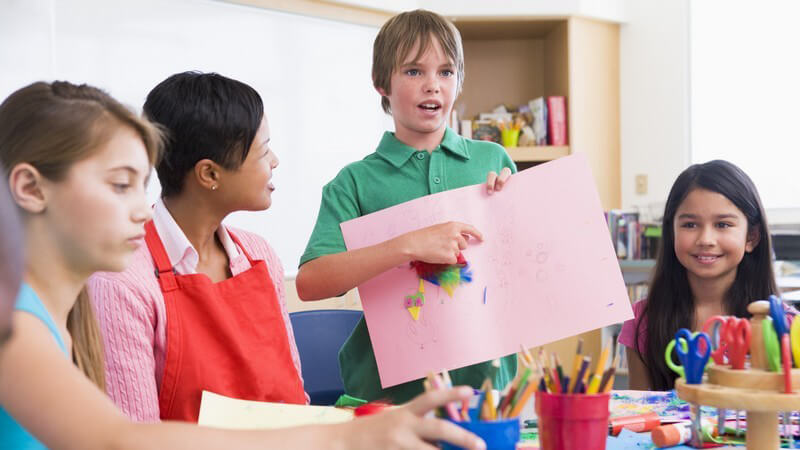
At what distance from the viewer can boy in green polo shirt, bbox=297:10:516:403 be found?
4.54ft

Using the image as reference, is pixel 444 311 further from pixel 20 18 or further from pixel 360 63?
pixel 360 63

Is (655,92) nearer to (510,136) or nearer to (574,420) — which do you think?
(510,136)

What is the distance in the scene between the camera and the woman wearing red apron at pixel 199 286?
1090 mm

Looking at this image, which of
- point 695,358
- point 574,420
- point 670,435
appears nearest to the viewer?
point 574,420

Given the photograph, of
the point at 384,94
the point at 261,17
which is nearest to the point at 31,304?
the point at 384,94

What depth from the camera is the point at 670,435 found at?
99 centimetres

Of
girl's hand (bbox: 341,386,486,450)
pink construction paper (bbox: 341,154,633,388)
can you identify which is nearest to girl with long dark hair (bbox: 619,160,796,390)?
pink construction paper (bbox: 341,154,633,388)

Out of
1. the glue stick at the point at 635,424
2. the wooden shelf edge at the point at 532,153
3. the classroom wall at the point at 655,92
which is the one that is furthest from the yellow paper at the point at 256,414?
the classroom wall at the point at 655,92

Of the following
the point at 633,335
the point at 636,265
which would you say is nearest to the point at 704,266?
the point at 633,335

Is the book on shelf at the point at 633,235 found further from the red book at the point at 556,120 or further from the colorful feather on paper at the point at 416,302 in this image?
the colorful feather on paper at the point at 416,302

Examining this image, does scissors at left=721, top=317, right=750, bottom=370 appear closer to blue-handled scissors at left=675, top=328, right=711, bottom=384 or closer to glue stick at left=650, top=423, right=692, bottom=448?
blue-handled scissors at left=675, top=328, right=711, bottom=384

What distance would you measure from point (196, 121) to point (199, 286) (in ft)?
0.86

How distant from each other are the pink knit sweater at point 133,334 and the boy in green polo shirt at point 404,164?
30cm

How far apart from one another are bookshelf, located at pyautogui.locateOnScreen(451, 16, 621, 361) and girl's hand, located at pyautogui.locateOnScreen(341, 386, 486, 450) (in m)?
3.73
